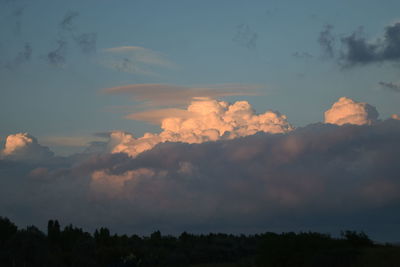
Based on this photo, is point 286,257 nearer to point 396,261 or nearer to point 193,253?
point 396,261

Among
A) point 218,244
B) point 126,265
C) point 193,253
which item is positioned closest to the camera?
point 126,265

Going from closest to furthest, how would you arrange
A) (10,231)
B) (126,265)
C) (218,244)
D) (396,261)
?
(396,261)
(126,265)
(10,231)
(218,244)

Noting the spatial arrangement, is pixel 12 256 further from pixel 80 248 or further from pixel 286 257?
pixel 286 257

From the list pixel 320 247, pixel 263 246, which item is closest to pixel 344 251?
pixel 320 247

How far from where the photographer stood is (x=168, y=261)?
92438mm

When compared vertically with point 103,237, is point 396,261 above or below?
below

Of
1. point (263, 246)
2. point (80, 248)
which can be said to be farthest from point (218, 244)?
point (263, 246)

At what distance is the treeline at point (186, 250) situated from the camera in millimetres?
49781

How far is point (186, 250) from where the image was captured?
110m

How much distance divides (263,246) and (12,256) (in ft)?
134

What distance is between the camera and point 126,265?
3162 inches

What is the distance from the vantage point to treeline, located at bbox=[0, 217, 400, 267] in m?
49.8

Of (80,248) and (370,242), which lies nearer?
(370,242)

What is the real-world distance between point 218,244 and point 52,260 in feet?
155
